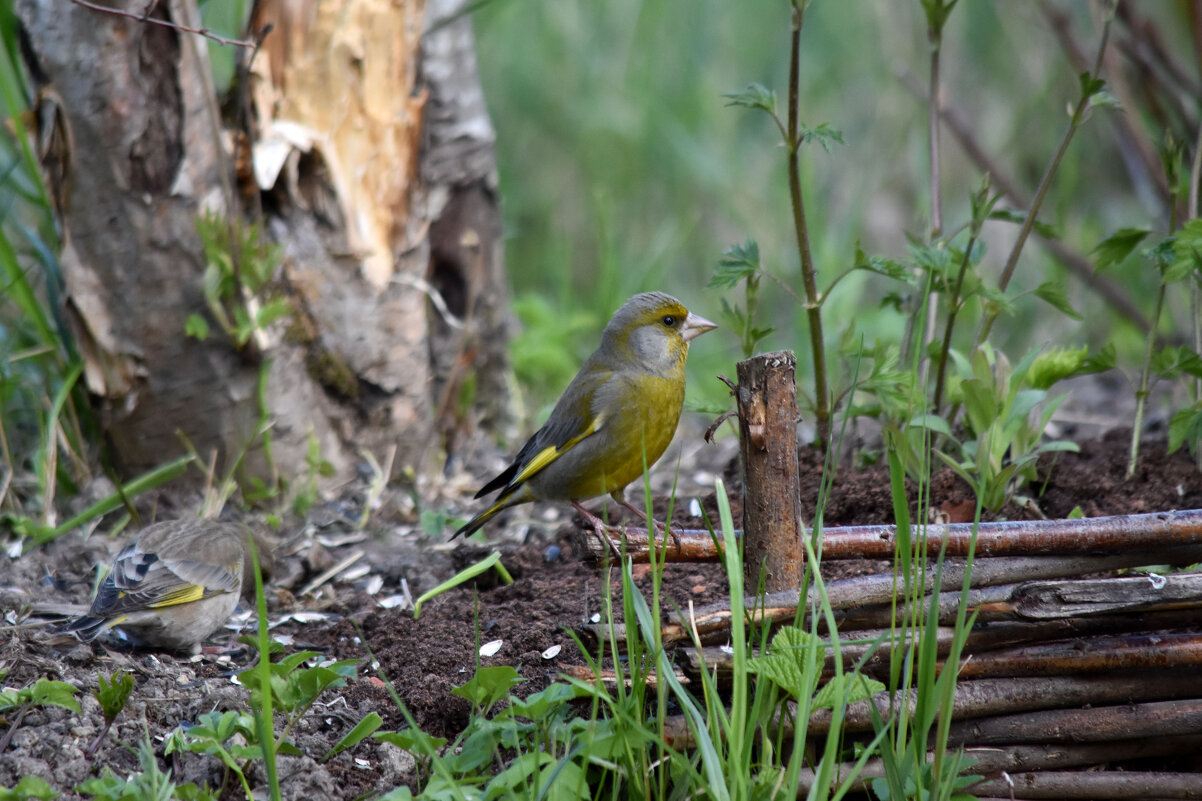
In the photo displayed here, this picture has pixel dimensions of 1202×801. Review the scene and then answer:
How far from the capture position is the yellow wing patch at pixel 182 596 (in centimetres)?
342

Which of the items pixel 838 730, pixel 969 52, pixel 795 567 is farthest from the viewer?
pixel 969 52

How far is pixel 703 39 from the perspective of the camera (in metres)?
8.77

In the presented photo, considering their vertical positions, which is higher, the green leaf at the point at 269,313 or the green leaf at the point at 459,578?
the green leaf at the point at 269,313

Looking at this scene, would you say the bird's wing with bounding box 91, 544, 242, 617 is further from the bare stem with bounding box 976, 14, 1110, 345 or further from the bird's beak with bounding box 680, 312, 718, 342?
the bare stem with bounding box 976, 14, 1110, 345

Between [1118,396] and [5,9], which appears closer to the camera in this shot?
[5,9]

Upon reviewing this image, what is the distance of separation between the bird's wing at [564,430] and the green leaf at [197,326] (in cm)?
135

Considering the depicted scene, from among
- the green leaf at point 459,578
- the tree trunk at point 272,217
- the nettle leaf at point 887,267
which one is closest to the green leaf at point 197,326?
the tree trunk at point 272,217

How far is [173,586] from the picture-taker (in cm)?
349

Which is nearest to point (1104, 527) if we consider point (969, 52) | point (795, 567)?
point (795, 567)

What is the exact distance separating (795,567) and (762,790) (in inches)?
20.0

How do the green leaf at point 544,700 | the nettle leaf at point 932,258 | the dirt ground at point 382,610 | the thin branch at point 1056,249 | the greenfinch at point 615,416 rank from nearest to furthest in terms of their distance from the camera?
the green leaf at point 544,700
the dirt ground at point 382,610
the nettle leaf at point 932,258
the greenfinch at point 615,416
the thin branch at point 1056,249

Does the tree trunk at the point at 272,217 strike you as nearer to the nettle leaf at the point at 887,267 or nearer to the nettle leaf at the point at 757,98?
the nettle leaf at the point at 757,98

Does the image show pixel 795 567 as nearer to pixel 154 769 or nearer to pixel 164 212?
pixel 154 769

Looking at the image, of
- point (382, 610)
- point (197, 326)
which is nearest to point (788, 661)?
point (382, 610)
